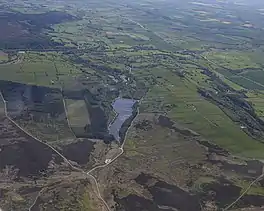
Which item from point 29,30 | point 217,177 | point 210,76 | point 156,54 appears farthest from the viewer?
point 29,30

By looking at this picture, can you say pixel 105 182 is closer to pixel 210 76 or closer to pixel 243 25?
pixel 210 76

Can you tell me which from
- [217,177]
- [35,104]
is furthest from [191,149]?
[35,104]

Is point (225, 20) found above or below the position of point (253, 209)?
below

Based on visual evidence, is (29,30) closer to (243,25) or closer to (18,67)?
(18,67)

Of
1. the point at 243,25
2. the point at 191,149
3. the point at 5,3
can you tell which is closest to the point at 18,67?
the point at 191,149

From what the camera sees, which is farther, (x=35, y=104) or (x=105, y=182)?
(x=35, y=104)

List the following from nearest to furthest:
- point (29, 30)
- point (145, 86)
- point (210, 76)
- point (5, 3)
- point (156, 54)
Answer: point (145, 86) < point (210, 76) < point (156, 54) < point (29, 30) < point (5, 3)
